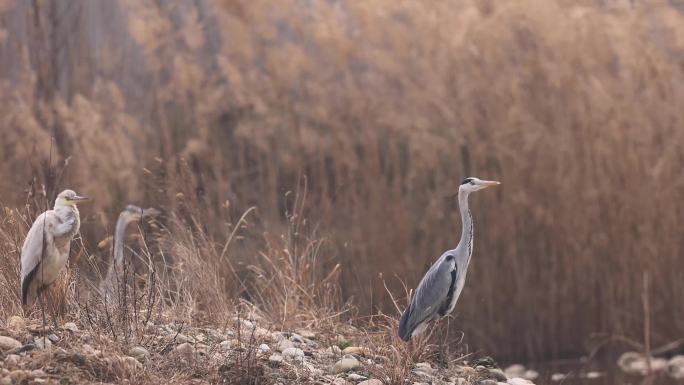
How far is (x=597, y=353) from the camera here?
7.20 meters

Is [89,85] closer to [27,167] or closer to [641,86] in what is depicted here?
[27,167]

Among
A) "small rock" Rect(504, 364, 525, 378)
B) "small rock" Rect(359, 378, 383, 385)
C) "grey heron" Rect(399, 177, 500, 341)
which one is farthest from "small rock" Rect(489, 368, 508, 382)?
"small rock" Rect(504, 364, 525, 378)

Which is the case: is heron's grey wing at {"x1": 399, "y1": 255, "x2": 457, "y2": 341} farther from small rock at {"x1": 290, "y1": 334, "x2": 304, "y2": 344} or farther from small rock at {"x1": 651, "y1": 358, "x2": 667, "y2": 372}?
small rock at {"x1": 651, "y1": 358, "x2": 667, "y2": 372}

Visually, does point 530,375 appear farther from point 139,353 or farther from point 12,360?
point 12,360

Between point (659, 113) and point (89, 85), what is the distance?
3.70 m

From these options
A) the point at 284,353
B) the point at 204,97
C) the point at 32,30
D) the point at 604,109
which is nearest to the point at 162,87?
the point at 204,97

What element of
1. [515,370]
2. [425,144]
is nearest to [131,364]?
[515,370]

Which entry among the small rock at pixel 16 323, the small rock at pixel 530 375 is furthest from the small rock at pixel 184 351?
the small rock at pixel 530 375

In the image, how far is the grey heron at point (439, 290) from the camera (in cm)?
501

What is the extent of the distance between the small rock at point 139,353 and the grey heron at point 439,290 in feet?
3.43

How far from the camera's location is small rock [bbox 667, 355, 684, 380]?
6.83 metres

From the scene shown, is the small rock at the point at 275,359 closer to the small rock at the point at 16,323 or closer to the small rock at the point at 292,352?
the small rock at the point at 292,352

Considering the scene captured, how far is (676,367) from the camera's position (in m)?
6.95

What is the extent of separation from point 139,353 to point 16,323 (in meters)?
0.51
